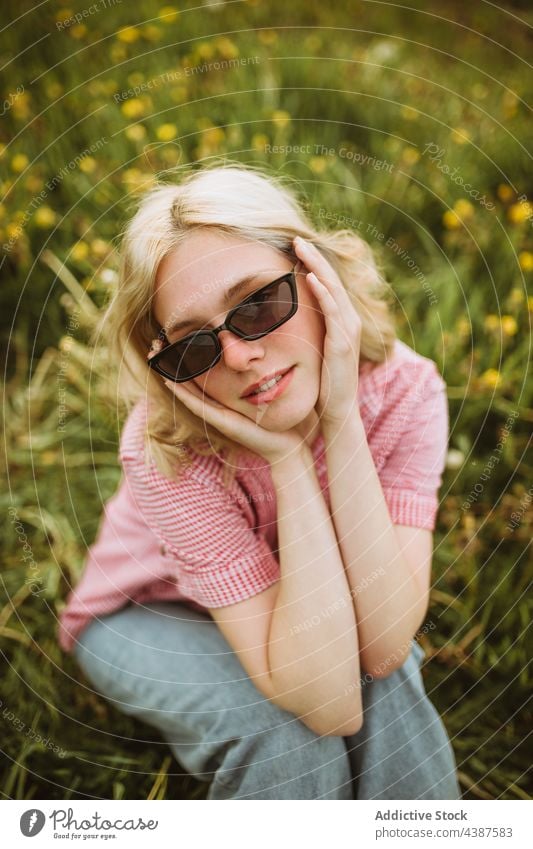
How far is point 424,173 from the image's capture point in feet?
4.73

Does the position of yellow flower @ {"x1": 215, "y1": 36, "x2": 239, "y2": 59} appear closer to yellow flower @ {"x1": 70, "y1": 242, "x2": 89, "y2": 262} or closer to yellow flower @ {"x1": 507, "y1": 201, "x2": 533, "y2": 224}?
yellow flower @ {"x1": 70, "y1": 242, "x2": 89, "y2": 262}

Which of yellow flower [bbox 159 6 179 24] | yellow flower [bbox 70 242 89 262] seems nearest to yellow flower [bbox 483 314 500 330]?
yellow flower [bbox 70 242 89 262]

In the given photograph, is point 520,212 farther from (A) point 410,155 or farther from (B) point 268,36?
(B) point 268,36

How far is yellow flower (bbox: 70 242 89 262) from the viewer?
1.23m

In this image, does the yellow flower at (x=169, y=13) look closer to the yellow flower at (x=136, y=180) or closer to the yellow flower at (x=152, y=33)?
the yellow flower at (x=152, y=33)

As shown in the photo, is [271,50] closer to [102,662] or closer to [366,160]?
[366,160]

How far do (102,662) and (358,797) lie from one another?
1.25 feet

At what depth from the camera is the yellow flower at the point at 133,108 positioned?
1384 millimetres

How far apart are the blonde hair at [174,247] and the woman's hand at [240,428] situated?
0.14 ft

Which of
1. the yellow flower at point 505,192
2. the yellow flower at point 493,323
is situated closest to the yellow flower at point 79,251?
the yellow flower at point 493,323

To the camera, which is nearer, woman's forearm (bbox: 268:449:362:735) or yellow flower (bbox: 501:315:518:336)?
woman's forearm (bbox: 268:449:362:735)

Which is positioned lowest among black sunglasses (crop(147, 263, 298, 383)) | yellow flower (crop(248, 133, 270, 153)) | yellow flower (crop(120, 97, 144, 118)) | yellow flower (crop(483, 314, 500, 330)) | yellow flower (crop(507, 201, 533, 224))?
yellow flower (crop(483, 314, 500, 330))

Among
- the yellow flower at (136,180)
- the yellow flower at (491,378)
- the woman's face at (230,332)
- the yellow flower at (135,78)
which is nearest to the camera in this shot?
the woman's face at (230,332)
